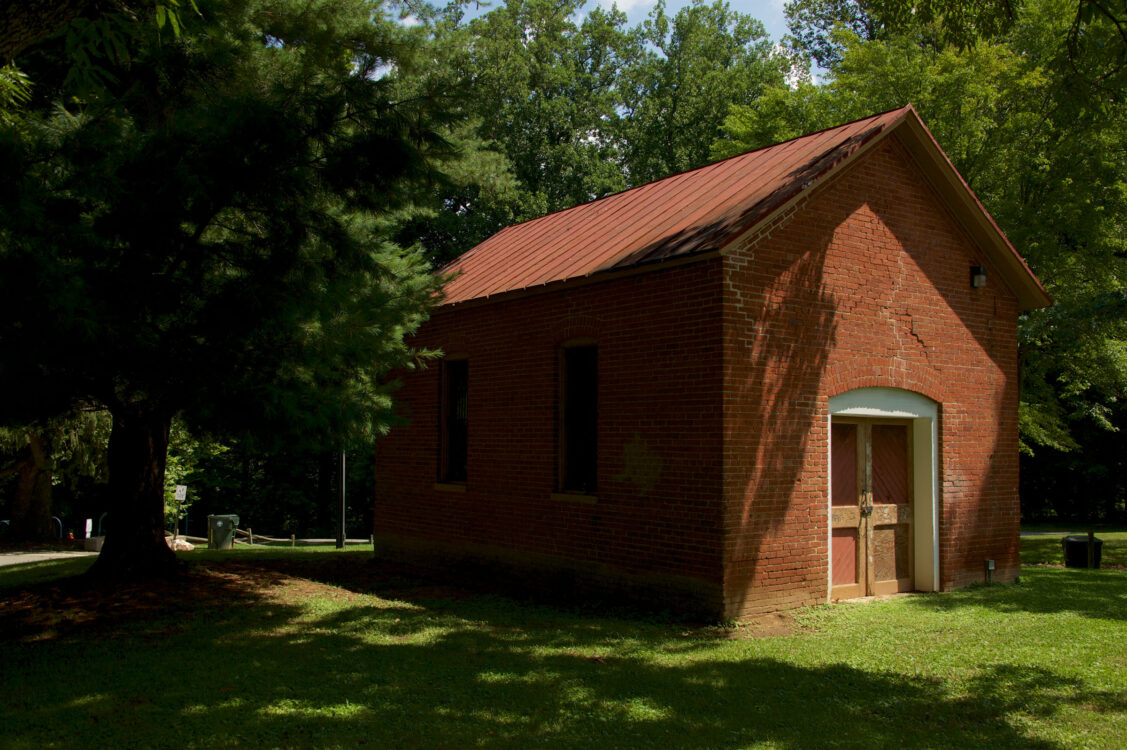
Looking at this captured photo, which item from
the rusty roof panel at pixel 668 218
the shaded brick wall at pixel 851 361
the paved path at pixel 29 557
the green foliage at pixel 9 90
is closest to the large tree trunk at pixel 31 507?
the paved path at pixel 29 557

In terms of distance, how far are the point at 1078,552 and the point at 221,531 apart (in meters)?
17.7

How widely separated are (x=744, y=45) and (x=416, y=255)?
32.0m

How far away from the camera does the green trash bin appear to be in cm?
2103

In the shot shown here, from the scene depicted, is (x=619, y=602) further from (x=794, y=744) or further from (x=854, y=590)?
(x=794, y=744)

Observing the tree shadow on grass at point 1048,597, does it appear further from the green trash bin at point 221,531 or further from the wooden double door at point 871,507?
the green trash bin at point 221,531

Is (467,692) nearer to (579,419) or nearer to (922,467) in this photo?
(579,419)

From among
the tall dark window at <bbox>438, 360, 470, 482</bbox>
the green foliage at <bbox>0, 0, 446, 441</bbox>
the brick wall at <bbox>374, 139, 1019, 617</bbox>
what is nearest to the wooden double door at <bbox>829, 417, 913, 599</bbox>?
the brick wall at <bbox>374, 139, 1019, 617</bbox>

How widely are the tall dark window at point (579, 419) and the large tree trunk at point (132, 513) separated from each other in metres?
5.34

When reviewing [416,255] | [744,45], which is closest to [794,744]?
[416,255]

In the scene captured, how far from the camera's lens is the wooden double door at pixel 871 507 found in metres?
11.3

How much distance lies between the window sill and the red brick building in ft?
0.13

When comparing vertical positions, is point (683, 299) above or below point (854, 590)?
above

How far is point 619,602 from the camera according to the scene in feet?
35.4

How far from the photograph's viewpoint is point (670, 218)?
12.1 meters
